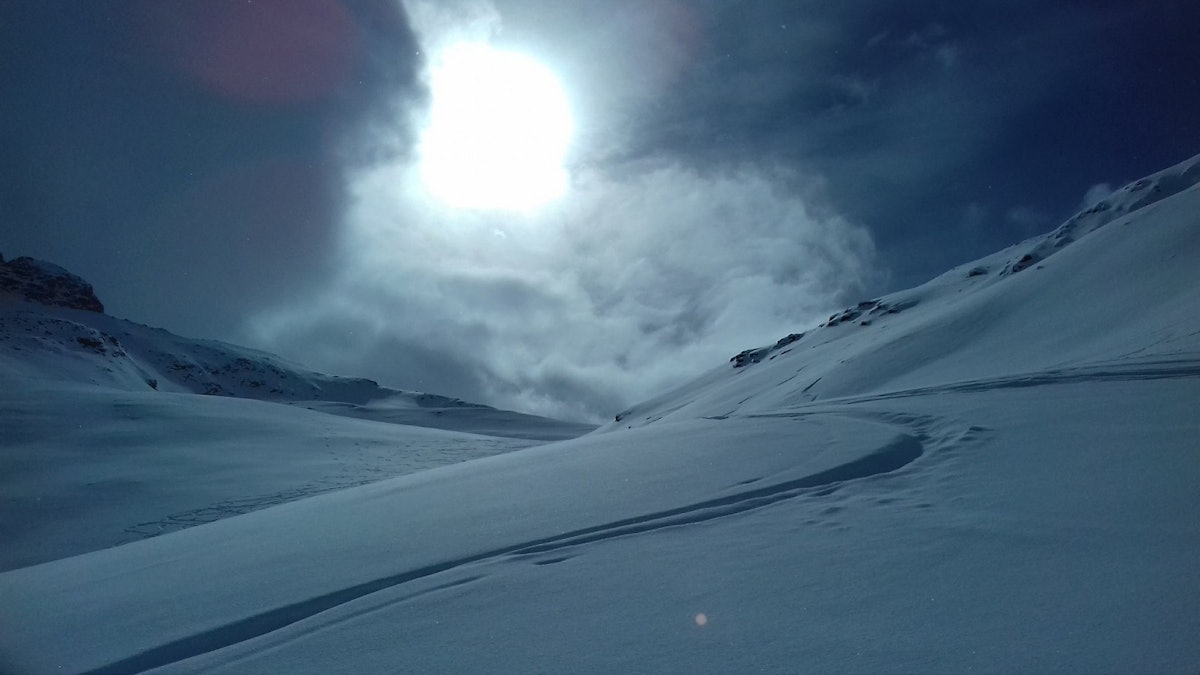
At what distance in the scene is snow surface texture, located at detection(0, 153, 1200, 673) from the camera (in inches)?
103

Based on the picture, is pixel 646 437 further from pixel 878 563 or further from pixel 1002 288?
pixel 1002 288

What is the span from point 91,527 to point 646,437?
1269cm

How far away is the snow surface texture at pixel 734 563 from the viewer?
8.55ft

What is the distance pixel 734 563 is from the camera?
361 cm

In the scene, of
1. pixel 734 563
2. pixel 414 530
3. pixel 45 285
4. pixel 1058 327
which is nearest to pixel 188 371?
→ pixel 45 285

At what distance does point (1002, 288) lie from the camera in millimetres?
23359

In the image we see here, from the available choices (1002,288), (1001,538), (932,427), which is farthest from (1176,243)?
(1001,538)

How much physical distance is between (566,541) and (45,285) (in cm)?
17468

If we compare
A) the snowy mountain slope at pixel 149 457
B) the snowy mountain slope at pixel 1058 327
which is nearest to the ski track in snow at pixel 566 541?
the snowy mountain slope at pixel 1058 327

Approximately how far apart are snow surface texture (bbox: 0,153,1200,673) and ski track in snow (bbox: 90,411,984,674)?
0.9 inches

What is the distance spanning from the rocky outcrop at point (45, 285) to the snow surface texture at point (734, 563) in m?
162

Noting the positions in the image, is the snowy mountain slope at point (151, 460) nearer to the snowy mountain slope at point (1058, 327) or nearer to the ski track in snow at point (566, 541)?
the ski track in snow at point (566, 541)

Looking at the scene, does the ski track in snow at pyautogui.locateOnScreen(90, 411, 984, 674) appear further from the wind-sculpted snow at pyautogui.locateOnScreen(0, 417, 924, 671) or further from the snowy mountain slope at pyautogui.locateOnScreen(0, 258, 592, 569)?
the snowy mountain slope at pyautogui.locateOnScreen(0, 258, 592, 569)

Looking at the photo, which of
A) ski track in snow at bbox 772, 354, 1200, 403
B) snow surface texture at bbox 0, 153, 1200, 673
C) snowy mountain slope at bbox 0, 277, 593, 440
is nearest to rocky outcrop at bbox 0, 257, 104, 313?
snowy mountain slope at bbox 0, 277, 593, 440
